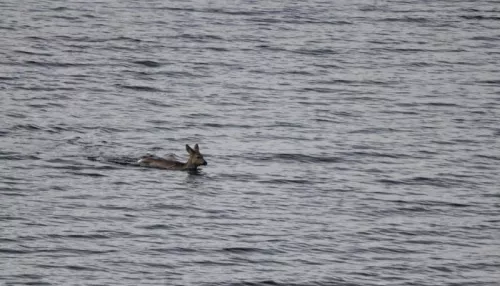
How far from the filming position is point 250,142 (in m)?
34.0

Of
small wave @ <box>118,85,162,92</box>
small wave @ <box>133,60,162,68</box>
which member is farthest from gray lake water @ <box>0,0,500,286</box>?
small wave @ <box>118,85,162,92</box>

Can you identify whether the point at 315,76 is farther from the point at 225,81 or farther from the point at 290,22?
the point at 290,22

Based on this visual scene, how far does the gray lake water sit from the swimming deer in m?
0.26

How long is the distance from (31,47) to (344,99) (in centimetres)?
1139

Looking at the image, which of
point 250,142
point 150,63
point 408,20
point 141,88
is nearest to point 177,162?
point 250,142

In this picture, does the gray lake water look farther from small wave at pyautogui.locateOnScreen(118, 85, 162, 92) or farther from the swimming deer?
the swimming deer

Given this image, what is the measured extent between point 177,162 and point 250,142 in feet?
11.3

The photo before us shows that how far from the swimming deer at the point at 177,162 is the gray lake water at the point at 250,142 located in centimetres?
26

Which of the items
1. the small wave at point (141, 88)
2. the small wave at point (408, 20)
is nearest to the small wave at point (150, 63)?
the small wave at point (141, 88)

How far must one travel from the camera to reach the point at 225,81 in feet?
136

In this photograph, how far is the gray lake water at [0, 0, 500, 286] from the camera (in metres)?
24.6

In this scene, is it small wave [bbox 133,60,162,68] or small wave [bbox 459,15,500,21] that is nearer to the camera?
small wave [bbox 133,60,162,68]

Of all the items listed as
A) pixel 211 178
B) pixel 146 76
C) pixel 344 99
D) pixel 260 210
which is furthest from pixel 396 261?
pixel 146 76

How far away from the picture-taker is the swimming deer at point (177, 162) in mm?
30391
